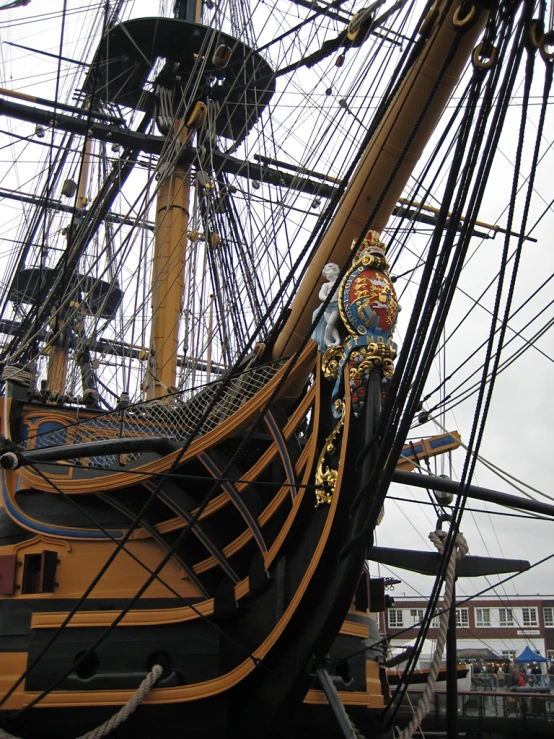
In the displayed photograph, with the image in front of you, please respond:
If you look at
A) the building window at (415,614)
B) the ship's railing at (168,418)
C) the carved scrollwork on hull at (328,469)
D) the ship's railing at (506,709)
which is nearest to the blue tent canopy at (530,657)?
the ship's railing at (506,709)

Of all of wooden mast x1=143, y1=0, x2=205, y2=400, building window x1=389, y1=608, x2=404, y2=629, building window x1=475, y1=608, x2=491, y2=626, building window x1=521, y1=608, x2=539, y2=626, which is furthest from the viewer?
building window x1=389, y1=608, x2=404, y2=629

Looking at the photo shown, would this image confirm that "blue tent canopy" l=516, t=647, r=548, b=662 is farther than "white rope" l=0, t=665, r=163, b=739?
Yes

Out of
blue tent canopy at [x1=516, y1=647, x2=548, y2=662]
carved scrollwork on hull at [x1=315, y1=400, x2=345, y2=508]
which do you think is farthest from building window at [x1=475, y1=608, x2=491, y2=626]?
carved scrollwork on hull at [x1=315, y1=400, x2=345, y2=508]

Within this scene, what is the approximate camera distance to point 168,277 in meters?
12.1

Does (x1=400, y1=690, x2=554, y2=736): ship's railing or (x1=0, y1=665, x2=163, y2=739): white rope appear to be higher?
(x1=0, y1=665, x2=163, y2=739): white rope

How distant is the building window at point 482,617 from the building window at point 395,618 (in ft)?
8.76

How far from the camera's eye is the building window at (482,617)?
1228 inches

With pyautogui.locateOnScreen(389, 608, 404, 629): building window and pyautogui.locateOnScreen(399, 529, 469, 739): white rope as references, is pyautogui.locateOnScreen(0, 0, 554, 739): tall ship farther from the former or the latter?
pyautogui.locateOnScreen(389, 608, 404, 629): building window

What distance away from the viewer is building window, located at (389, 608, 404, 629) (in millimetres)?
31797

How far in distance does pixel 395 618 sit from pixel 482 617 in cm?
322

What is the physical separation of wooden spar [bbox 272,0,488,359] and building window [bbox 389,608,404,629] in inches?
1060

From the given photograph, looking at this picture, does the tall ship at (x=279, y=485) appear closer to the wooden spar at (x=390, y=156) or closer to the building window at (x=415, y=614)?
the wooden spar at (x=390, y=156)

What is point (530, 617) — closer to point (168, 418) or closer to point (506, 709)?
point (506, 709)

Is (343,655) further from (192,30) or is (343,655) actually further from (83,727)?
(192,30)
